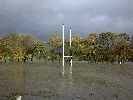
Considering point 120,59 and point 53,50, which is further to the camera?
point 53,50

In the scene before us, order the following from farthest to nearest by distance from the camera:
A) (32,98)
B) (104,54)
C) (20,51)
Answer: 1. (20,51)
2. (104,54)
3. (32,98)

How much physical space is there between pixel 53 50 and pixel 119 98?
76.8 m

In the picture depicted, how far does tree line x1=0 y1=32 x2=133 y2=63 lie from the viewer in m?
85.8

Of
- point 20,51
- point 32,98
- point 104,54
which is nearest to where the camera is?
point 32,98

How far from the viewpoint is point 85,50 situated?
8744cm

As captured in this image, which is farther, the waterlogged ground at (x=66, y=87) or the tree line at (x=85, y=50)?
the tree line at (x=85, y=50)

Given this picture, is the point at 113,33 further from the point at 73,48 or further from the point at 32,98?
the point at 32,98

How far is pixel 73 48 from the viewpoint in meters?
86.1

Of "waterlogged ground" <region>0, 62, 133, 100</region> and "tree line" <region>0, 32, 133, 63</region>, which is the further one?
"tree line" <region>0, 32, 133, 63</region>

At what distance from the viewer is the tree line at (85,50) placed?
85.8 m

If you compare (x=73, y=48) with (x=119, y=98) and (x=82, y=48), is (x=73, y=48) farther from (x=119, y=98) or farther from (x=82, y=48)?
(x=119, y=98)

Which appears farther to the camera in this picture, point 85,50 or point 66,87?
point 85,50

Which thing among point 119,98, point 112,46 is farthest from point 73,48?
point 119,98

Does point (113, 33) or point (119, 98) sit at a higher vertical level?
point (113, 33)
